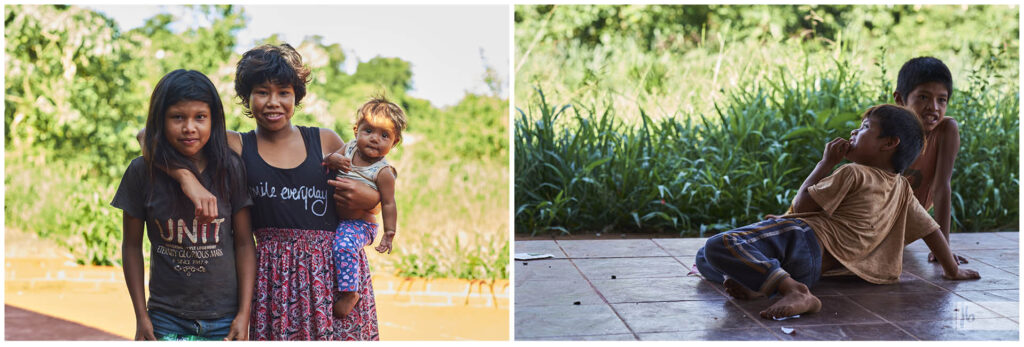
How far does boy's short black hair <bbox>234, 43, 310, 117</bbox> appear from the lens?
230 centimetres

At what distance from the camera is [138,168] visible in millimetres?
2217

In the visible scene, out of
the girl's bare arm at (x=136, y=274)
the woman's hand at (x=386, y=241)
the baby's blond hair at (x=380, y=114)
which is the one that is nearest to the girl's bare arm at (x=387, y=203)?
the woman's hand at (x=386, y=241)

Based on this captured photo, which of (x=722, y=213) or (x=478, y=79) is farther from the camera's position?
(x=478, y=79)

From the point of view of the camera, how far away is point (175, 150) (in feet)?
7.25

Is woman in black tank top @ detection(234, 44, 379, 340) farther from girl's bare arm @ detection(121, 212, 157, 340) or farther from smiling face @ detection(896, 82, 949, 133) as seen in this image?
smiling face @ detection(896, 82, 949, 133)

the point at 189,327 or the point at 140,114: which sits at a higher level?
the point at 140,114

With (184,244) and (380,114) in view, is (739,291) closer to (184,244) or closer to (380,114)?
(380,114)

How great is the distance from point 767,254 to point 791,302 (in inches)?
13.9

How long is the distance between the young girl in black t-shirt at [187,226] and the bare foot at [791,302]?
158 cm

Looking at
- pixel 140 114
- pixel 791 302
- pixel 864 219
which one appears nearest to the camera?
pixel 791 302

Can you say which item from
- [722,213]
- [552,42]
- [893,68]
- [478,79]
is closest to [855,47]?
[893,68]

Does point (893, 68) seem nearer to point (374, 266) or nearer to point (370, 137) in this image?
point (374, 266)

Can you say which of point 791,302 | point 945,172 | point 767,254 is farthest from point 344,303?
point 945,172

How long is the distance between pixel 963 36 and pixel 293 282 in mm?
9079
